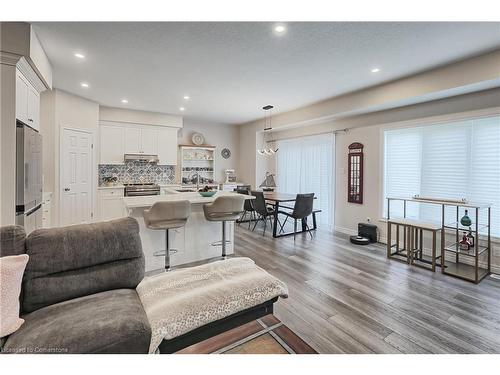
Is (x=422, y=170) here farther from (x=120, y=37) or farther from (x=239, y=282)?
(x=120, y=37)

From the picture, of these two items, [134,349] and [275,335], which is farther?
[275,335]

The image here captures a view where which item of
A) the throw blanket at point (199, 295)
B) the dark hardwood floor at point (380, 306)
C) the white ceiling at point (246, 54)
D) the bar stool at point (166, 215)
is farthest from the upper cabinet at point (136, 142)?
the throw blanket at point (199, 295)

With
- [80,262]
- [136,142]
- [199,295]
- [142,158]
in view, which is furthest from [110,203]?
[199,295]

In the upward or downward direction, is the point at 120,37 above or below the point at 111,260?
above

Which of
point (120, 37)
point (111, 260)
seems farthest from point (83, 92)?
point (111, 260)

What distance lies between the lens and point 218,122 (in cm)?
750

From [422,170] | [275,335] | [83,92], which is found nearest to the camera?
[275,335]

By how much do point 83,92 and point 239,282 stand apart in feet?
15.9

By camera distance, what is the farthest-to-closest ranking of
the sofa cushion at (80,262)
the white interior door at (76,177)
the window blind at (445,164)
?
the white interior door at (76,177) < the window blind at (445,164) < the sofa cushion at (80,262)

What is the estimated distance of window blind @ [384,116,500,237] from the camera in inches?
135

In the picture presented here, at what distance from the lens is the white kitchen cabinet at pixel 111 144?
5789mm

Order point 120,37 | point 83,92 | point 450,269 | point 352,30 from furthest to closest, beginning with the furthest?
point 83,92, point 450,269, point 120,37, point 352,30

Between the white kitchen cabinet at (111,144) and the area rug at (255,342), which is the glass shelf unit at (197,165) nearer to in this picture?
the white kitchen cabinet at (111,144)

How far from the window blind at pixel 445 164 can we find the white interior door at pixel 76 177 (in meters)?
5.89
